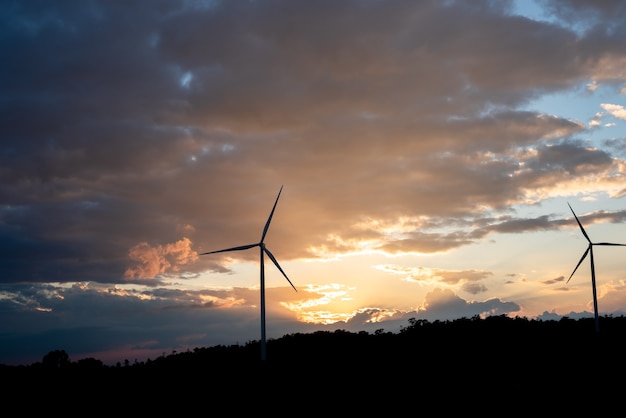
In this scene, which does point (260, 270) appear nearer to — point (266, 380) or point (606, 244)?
point (266, 380)

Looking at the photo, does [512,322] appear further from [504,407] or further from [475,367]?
[504,407]

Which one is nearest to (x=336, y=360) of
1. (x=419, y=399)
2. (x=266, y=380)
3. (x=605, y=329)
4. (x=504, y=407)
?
(x=266, y=380)

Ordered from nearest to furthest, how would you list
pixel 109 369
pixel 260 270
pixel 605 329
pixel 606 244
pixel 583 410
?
pixel 583 410 < pixel 260 270 < pixel 109 369 < pixel 606 244 < pixel 605 329

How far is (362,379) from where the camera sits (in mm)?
95562

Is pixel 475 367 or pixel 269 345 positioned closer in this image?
pixel 475 367

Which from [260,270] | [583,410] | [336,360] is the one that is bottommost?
[583,410]

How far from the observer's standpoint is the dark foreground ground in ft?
271

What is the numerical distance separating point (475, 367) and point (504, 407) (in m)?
23.5

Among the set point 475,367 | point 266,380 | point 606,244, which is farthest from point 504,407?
point 606,244

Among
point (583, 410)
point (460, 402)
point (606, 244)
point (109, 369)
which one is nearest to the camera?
point (583, 410)

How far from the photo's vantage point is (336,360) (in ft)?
360

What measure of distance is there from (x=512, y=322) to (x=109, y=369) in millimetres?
84723

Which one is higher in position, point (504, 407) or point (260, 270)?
point (260, 270)

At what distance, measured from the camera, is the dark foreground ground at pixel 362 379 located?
82688mm
